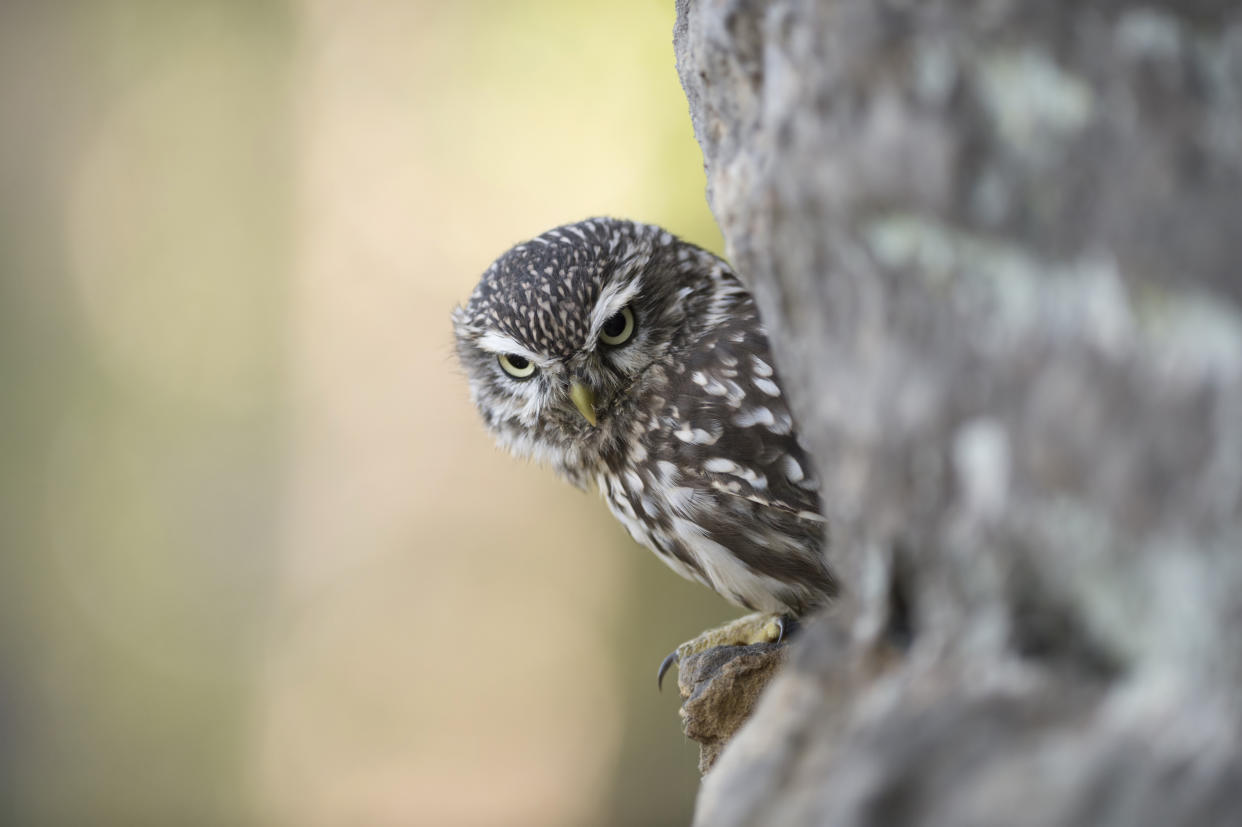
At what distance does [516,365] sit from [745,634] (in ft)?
2.85

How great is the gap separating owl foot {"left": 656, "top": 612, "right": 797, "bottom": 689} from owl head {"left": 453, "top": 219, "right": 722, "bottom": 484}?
52 cm

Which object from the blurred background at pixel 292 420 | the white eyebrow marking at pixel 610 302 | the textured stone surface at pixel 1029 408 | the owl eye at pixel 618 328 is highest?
the textured stone surface at pixel 1029 408

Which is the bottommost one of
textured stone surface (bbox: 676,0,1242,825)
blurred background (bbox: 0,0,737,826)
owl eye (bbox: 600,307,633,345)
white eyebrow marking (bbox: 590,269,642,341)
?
blurred background (bbox: 0,0,737,826)

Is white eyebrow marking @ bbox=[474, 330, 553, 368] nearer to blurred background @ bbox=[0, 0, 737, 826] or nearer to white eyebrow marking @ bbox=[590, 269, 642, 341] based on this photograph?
white eyebrow marking @ bbox=[590, 269, 642, 341]

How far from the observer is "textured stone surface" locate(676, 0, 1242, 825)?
706 mm

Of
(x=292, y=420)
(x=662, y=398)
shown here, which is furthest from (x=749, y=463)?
(x=292, y=420)

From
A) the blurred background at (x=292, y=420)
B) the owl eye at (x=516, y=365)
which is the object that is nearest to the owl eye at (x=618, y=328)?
the owl eye at (x=516, y=365)

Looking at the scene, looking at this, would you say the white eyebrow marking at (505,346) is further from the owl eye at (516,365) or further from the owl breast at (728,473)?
the owl breast at (728,473)

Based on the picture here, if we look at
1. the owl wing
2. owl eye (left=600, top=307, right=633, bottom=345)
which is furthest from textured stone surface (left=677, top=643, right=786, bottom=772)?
owl eye (left=600, top=307, right=633, bottom=345)

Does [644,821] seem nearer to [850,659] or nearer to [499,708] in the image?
[499,708]

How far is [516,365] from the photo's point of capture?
236 centimetres

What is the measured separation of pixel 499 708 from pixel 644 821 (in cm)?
123

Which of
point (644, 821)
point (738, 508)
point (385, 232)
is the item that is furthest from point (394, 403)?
point (738, 508)

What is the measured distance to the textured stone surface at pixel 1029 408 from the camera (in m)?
0.71
